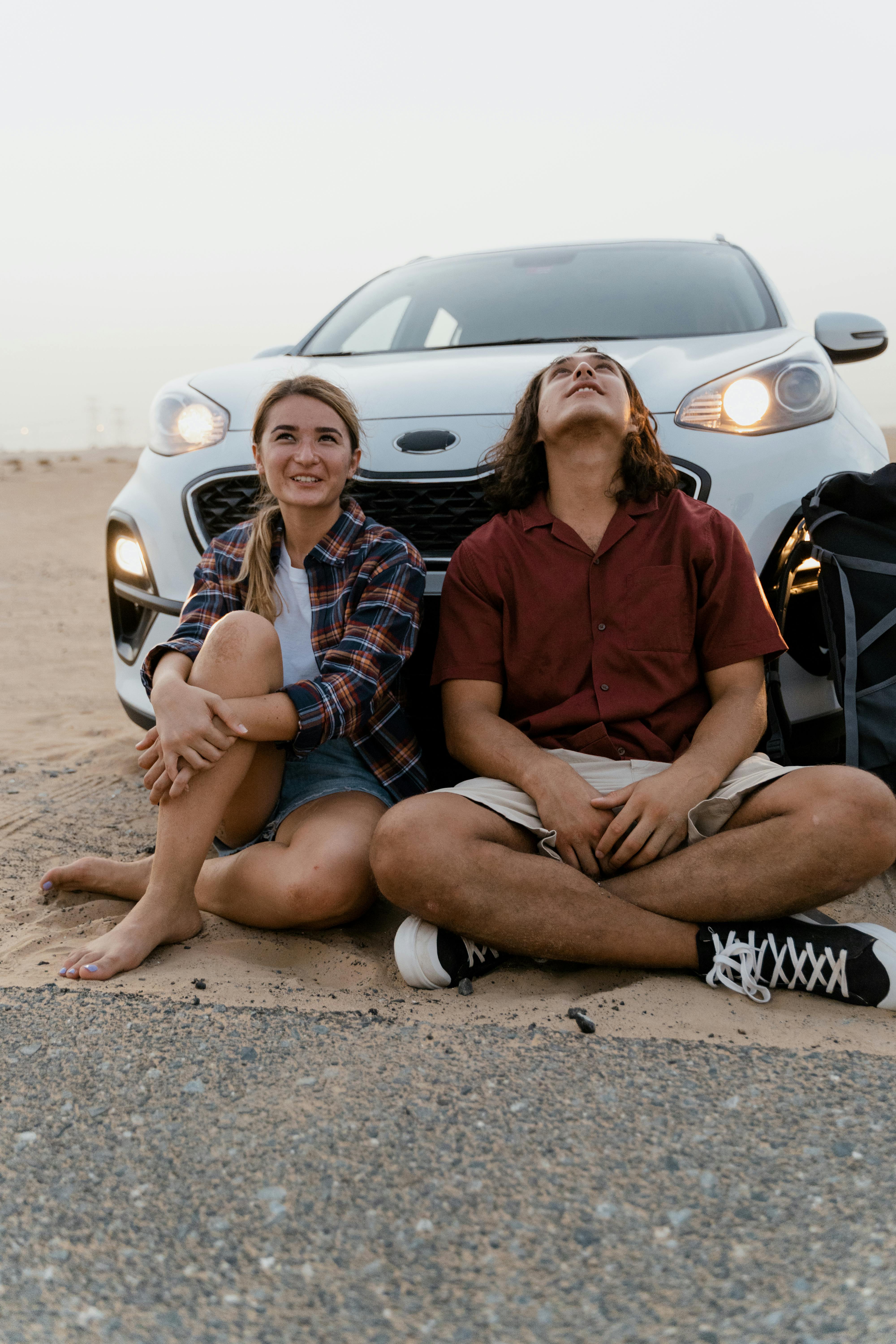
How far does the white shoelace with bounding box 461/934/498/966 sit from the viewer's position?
221cm

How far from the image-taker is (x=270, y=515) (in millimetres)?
2701

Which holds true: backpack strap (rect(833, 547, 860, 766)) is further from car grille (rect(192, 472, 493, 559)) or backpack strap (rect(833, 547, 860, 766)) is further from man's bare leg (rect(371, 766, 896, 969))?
car grille (rect(192, 472, 493, 559))

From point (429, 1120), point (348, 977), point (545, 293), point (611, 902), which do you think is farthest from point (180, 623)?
point (545, 293)

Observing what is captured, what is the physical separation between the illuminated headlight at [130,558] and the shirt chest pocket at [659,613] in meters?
1.54

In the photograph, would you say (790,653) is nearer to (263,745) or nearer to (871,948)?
(871,948)

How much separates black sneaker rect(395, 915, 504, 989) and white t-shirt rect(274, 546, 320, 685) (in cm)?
70

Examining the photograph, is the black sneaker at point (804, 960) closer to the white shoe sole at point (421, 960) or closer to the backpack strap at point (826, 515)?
the white shoe sole at point (421, 960)

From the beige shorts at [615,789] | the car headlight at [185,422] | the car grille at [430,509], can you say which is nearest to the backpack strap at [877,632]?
the beige shorts at [615,789]

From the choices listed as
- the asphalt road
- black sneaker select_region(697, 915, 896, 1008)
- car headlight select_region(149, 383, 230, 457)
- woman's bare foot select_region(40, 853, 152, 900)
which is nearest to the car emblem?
car headlight select_region(149, 383, 230, 457)

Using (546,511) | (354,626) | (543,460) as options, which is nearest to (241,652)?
(354,626)

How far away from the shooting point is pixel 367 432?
296cm

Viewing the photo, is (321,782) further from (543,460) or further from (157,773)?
(543,460)

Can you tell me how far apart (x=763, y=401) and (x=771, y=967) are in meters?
1.53

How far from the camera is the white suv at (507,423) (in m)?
2.80
